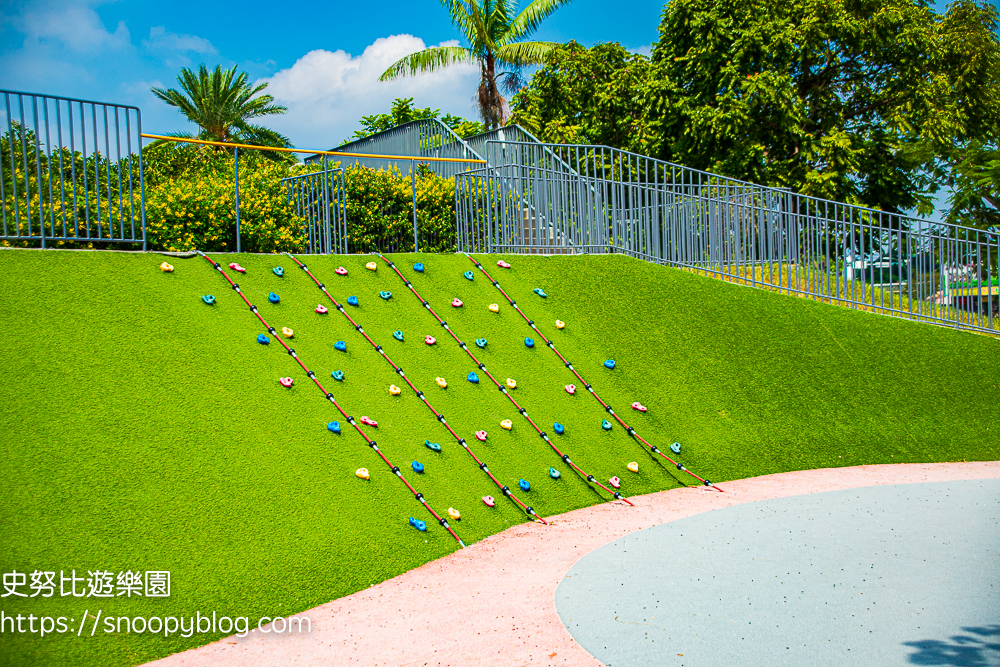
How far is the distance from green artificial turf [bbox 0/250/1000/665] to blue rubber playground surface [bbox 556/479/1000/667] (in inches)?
61.1

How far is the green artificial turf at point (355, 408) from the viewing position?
5242 mm

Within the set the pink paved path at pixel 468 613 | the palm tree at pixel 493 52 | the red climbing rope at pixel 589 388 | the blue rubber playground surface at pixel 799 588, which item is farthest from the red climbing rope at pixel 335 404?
the palm tree at pixel 493 52

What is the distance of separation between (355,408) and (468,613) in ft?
9.50

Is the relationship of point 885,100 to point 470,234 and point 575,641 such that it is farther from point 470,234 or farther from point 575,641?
point 575,641

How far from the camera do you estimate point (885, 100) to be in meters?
20.9

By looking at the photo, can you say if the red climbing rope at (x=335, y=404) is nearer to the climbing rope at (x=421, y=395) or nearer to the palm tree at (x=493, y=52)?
the climbing rope at (x=421, y=395)

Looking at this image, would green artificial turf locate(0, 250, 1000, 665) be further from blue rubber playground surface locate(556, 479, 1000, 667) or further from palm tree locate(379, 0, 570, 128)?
palm tree locate(379, 0, 570, 128)

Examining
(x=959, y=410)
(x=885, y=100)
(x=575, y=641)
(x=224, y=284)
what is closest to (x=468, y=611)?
(x=575, y=641)

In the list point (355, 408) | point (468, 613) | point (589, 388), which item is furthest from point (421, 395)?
point (468, 613)

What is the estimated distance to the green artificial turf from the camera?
17.2 feet

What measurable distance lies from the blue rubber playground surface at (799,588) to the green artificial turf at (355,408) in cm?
155

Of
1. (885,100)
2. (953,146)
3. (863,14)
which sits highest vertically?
(863,14)

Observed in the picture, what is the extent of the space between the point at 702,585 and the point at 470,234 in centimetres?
795

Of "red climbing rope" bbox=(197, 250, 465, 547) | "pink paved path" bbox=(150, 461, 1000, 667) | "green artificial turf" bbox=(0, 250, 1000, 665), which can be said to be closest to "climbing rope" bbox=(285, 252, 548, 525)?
"green artificial turf" bbox=(0, 250, 1000, 665)
